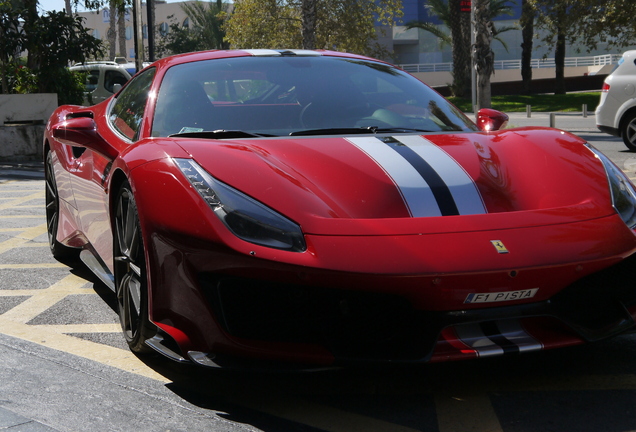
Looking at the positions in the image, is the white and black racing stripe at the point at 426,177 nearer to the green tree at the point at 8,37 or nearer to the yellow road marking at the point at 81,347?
the yellow road marking at the point at 81,347

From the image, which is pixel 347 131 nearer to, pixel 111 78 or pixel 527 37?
pixel 111 78

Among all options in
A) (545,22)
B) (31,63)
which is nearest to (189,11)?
(545,22)

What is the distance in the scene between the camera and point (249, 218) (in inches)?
109

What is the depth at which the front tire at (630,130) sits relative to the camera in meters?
12.2

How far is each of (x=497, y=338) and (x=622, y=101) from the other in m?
10.4

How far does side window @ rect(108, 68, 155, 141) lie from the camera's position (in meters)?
Answer: 3.99

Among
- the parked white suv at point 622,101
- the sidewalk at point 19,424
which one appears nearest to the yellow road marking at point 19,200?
the sidewalk at point 19,424

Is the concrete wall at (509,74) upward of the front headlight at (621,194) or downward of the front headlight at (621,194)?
downward

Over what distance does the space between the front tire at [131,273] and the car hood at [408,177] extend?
357 millimetres

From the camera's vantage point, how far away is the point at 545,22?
32.0 m

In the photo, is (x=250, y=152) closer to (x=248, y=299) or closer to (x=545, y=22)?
(x=248, y=299)

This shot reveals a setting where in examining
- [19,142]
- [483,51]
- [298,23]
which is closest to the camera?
[19,142]

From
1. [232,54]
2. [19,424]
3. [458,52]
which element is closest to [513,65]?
[458,52]

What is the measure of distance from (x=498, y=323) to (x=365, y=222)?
540 mm
